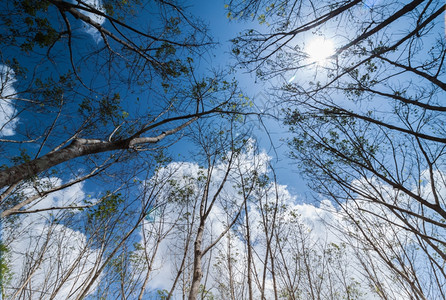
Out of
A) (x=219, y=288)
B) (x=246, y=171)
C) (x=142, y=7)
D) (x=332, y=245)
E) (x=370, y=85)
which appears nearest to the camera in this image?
(x=142, y=7)

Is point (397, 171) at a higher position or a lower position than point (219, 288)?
higher

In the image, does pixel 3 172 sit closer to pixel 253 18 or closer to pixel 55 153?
pixel 55 153

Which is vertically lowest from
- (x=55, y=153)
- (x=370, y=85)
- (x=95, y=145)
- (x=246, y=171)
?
(x=55, y=153)

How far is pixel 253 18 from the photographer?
2686 mm

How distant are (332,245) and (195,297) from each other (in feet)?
25.1

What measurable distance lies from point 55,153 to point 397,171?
5.68m

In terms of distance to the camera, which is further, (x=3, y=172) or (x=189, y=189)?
(x=189, y=189)

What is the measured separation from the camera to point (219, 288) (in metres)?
10.1

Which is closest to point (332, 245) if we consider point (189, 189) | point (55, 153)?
point (189, 189)

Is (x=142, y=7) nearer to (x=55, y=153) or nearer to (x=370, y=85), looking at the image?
(x=55, y=153)

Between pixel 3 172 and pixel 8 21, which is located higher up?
pixel 8 21

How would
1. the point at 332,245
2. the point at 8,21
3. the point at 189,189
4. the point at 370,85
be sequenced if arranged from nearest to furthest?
the point at 8,21
the point at 370,85
the point at 189,189
the point at 332,245

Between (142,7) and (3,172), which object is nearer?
(3,172)

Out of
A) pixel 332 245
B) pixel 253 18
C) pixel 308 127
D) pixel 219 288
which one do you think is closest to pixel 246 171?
pixel 308 127
